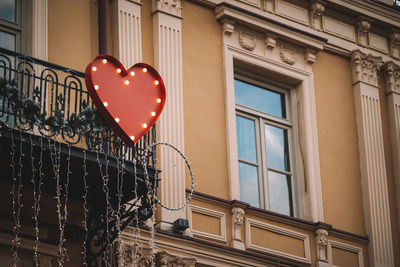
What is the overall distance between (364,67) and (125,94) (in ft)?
17.5

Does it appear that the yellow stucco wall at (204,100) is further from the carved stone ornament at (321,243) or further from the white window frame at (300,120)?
the carved stone ornament at (321,243)

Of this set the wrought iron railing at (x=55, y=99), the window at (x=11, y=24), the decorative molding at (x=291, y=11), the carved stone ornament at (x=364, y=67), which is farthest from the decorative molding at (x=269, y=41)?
the window at (x=11, y=24)

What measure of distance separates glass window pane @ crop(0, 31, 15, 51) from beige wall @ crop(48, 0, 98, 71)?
1.50 ft

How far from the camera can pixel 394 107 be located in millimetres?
16625

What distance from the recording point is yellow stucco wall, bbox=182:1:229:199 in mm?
14133

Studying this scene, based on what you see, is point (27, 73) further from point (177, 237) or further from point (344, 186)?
point (344, 186)

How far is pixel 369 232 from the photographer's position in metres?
15.4

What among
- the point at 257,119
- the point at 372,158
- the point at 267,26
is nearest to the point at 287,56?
the point at 267,26

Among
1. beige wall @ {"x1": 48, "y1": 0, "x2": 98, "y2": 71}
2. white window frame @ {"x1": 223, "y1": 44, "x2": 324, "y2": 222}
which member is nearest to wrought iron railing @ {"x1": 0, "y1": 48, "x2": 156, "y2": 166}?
beige wall @ {"x1": 48, "y1": 0, "x2": 98, "y2": 71}

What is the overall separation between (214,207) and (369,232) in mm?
2664

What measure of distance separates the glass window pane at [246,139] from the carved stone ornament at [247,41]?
1007 millimetres

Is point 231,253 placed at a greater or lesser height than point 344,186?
lesser

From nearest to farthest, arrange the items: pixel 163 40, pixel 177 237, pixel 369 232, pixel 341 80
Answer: pixel 177 237, pixel 163 40, pixel 369 232, pixel 341 80

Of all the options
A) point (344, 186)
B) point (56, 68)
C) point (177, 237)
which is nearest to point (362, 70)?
point (344, 186)
